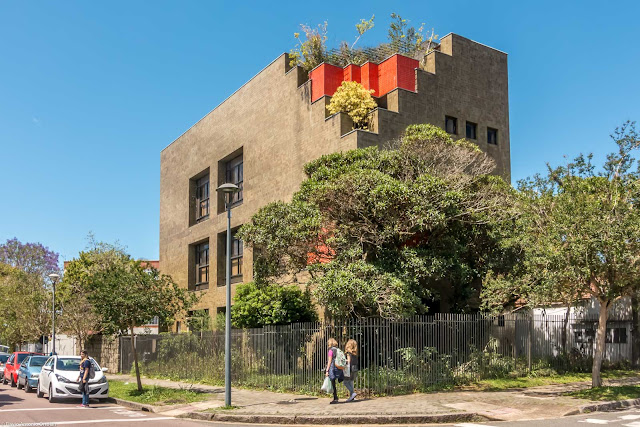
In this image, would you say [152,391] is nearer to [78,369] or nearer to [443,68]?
[78,369]

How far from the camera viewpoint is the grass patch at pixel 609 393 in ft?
52.2

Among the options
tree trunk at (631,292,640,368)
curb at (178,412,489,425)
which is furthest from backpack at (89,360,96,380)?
tree trunk at (631,292,640,368)

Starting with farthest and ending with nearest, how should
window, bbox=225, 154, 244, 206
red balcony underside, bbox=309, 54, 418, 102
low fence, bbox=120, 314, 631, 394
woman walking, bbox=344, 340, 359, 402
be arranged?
1. window, bbox=225, 154, 244, 206
2. red balcony underside, bbox=309, 54, 418, 102
3. low fence, bbox=120, 314, 631, 394
4. woman walking, bbox=344, 340, 359, 402

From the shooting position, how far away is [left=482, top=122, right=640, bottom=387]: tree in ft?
50.2

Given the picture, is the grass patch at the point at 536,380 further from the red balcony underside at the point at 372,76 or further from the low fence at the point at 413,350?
the red balcony underside at the point at 372,76

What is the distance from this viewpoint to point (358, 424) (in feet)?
44.9

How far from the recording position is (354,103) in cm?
2470

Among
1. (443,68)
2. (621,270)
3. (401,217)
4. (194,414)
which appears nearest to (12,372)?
(194,414)

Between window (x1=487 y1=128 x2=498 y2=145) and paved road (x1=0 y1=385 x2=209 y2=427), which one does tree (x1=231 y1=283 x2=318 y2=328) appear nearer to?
paved road (x1=0 y1=385 x2=209 y2=427)

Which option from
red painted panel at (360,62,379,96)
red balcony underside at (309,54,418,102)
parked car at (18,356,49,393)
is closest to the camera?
parked car at (18,356,49,393)

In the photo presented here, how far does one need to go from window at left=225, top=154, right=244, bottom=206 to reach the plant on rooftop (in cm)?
889

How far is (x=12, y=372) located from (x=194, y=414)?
15.6 m

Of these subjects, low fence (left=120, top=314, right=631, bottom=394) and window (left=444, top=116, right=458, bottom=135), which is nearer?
low fence (left=120, top=314, right=631, bottom=394)

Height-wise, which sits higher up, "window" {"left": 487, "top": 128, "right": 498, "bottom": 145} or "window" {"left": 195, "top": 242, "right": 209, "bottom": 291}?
"window" {"left": 487, "top": 128, "right": 498, "bottom": 145}
